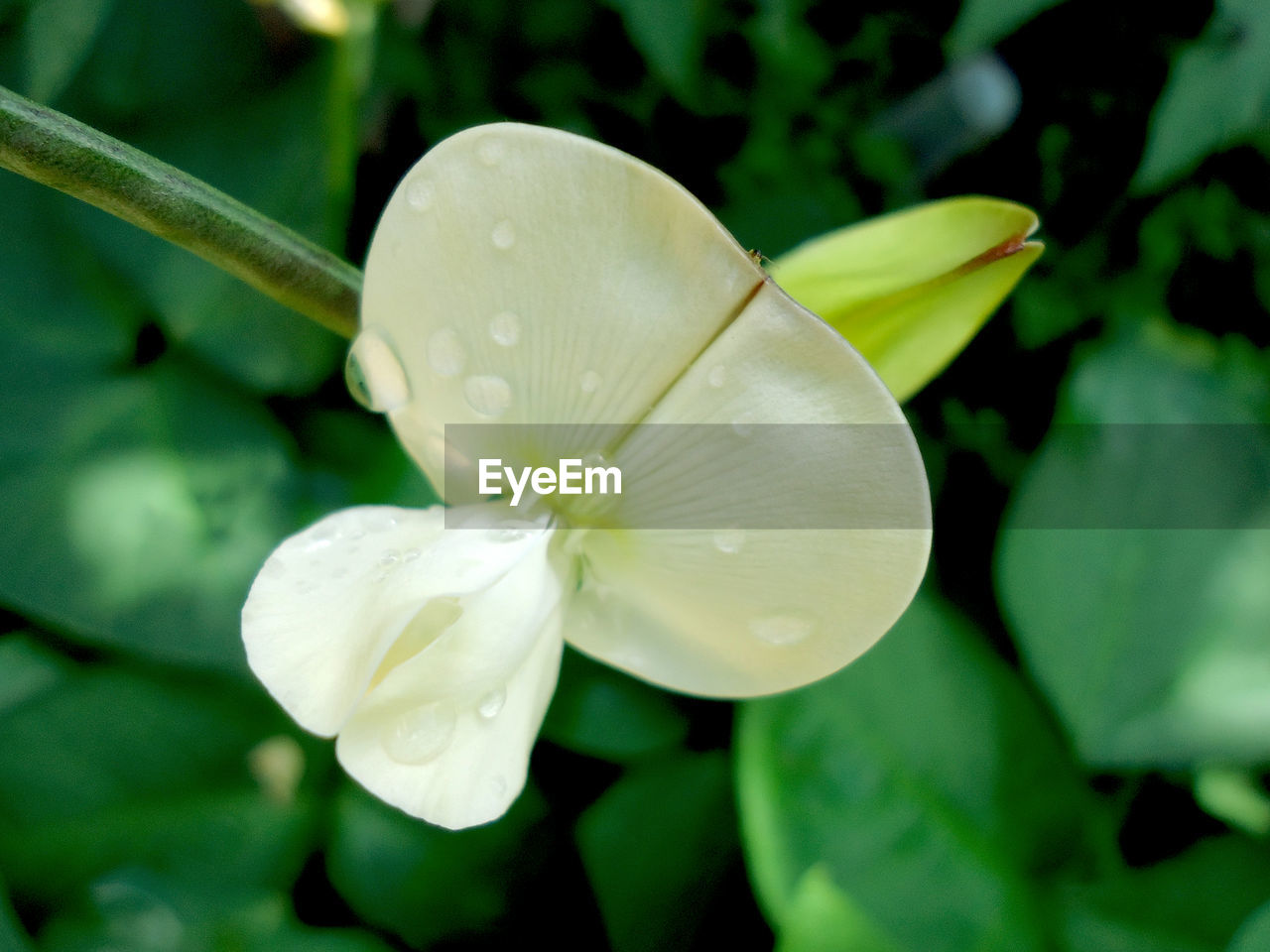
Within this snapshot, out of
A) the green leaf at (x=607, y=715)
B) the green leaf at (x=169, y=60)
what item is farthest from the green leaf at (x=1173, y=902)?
the green leaf at (x=169, y=60)

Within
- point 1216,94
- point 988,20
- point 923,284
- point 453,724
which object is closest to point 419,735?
point 453,724

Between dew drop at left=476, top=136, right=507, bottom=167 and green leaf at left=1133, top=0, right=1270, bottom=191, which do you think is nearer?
dew drop at left=476, top=136, right=507, bottom=167

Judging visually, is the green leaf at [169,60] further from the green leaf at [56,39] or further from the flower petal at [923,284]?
the flower petal at [923,284]

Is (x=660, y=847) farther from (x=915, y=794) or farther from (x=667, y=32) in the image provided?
(x=667, y=32)

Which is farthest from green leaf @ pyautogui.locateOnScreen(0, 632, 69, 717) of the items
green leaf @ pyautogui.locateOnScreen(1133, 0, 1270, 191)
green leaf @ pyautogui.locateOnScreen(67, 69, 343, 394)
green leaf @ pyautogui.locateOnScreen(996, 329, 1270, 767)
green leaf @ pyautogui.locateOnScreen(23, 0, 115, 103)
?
green leaf @ pyautogui.locateOnScreen(1133, 0, 1270, 191)

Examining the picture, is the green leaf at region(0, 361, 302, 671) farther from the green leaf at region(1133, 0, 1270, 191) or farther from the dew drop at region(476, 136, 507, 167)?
the green leaf at region(1133, 0, 1270, 191)

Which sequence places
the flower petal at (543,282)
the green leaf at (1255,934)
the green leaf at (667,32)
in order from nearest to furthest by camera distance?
the flower petal at (543,282) < the green leaf at (1255,934) < the green leaf at (667,32)
